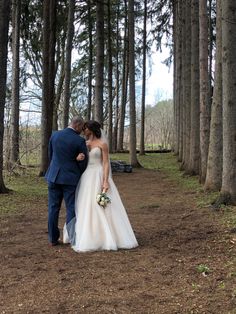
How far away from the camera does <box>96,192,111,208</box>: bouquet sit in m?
6.68

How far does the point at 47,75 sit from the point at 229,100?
890 cm

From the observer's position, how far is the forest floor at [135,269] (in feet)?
14.7

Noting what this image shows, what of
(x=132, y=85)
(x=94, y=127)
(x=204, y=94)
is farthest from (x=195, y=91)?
(x=94, y=127)

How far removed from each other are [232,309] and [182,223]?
168 inches

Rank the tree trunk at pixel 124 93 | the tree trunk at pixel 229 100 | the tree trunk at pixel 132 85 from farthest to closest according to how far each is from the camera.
Result: the tree trunk at pixel 124 93, the tree trunk at pixel 132 85, the tree trunk at pixel 229 100

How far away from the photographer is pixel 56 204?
6941 millimetres

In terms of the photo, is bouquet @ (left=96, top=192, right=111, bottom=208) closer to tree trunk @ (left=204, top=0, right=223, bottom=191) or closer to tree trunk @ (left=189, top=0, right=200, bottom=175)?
tree trunk @ (left=204, top=0, right=223, bottom=191)

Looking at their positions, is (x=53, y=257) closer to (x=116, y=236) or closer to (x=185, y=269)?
(x=116, y=236)

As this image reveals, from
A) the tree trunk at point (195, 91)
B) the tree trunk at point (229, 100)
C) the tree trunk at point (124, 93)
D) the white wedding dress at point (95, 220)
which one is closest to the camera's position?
the white wedding dress at point (95, 220)

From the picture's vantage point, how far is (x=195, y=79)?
1588 centimetres

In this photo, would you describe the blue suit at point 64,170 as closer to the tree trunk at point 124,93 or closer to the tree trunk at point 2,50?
the tree trunk at point 2,50

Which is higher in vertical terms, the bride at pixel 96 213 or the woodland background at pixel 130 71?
the woodland background at pixel 130 71

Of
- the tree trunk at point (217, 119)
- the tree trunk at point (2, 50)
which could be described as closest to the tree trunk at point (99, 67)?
the tree trunk at point (2, 50)

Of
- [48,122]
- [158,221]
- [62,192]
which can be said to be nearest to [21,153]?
[48,122]
